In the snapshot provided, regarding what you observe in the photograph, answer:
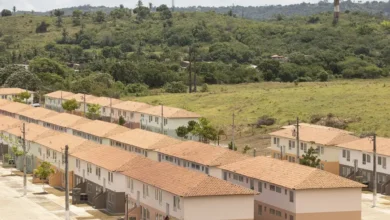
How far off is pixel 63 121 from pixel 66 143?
25953 mm

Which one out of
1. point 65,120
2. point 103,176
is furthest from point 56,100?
point 103,176

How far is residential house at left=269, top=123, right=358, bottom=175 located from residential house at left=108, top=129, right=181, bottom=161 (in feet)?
32.7

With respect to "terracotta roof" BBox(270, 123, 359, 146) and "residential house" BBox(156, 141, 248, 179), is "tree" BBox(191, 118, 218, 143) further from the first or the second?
"residential house" BBox(156, 141, 248, 179)

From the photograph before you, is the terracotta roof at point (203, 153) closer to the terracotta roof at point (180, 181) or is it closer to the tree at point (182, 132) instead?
the terracotta roof at point (180, 181)

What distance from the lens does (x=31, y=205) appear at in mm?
66625

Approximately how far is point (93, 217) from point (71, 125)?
40558 mm

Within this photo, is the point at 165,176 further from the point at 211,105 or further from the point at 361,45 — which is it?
the point at 361,45

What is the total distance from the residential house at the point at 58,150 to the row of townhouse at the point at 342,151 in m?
18.4

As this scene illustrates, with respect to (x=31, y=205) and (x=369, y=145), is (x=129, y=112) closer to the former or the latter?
(x=369, y=145)

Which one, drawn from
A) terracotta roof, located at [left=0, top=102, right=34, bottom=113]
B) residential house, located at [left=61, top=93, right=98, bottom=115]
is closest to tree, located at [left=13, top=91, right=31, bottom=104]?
residential house, located at [left=61, top=93, right=98, bottom=115]

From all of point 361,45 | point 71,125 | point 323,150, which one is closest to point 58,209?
point 323,150

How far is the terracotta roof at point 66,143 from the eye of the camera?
7550 centimetres

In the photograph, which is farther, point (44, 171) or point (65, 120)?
point (65, 120)

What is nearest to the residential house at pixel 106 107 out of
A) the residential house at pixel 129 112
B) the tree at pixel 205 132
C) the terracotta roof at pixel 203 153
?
the residential house at pixel 129 112
